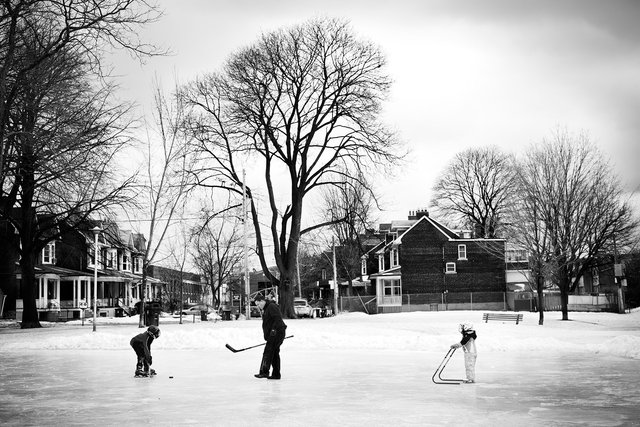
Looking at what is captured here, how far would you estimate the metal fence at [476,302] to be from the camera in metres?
60.8

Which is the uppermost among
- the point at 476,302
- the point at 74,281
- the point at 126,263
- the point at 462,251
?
the point at 126,263

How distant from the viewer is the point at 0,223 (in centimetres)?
4069

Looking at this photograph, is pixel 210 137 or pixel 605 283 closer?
pixel 210 137

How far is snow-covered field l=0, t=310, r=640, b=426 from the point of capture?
36.7 feet

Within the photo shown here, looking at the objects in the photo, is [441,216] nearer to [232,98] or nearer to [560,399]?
[232,98]

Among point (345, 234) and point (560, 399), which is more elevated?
point (345, 234)

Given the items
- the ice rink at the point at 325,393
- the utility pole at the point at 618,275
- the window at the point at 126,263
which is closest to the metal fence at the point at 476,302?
the utility pole at the point at 618,275

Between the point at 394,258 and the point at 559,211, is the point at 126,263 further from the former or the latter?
the point at 559,211

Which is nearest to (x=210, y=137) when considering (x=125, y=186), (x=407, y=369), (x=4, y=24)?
(x=125, y=186)

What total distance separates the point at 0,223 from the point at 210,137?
12.8m

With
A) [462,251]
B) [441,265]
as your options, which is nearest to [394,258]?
[441,265]

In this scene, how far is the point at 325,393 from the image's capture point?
13.8 metres

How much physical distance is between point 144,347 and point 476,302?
51717 millimetres

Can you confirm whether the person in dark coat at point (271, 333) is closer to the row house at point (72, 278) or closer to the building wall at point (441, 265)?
the row house at point (72, 278)
